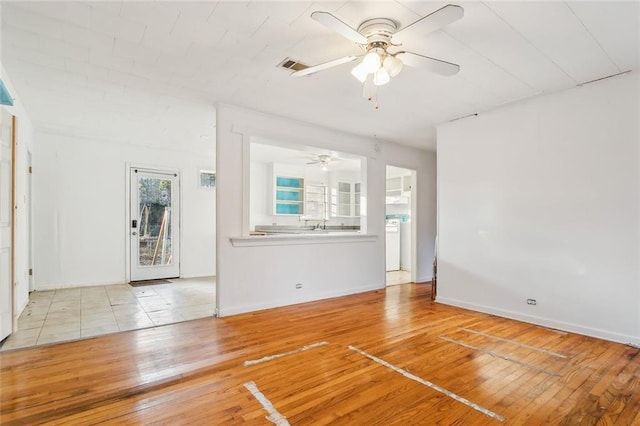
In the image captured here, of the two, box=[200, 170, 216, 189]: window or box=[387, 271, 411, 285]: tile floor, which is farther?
box=[200, 170, 216, 189]: window

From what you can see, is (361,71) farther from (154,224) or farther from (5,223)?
(154,224)

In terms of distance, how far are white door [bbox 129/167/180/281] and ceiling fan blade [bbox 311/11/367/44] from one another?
17.8ft

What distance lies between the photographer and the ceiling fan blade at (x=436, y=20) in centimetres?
177

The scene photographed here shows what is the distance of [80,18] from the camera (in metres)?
2.26

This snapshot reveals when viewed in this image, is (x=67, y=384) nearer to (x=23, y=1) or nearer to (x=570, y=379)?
(x=23, y=1)

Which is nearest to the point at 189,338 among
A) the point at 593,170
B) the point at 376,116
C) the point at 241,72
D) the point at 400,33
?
the point at 241,72

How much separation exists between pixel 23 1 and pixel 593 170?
5.03 metres

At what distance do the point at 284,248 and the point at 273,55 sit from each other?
8.32 feet

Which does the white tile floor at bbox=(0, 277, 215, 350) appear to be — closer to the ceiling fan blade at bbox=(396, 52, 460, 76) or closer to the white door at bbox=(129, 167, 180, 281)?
the white door at bbox=(129, 167, 180, 281)

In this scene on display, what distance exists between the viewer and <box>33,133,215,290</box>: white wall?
5234 millimetres

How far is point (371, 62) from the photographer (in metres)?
2.24

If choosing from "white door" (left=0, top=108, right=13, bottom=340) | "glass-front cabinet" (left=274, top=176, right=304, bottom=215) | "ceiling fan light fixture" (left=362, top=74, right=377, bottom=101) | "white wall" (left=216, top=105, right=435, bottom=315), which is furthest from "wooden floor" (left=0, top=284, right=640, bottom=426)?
"glass-front cabinet" (left=274, top=176, right=304, bottom=215)

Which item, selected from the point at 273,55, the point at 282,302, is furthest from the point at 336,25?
the point at 282,302

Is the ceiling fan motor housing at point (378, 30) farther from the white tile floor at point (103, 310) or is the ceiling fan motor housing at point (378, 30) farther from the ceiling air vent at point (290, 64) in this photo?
the white tile floor at point (103, 310)
